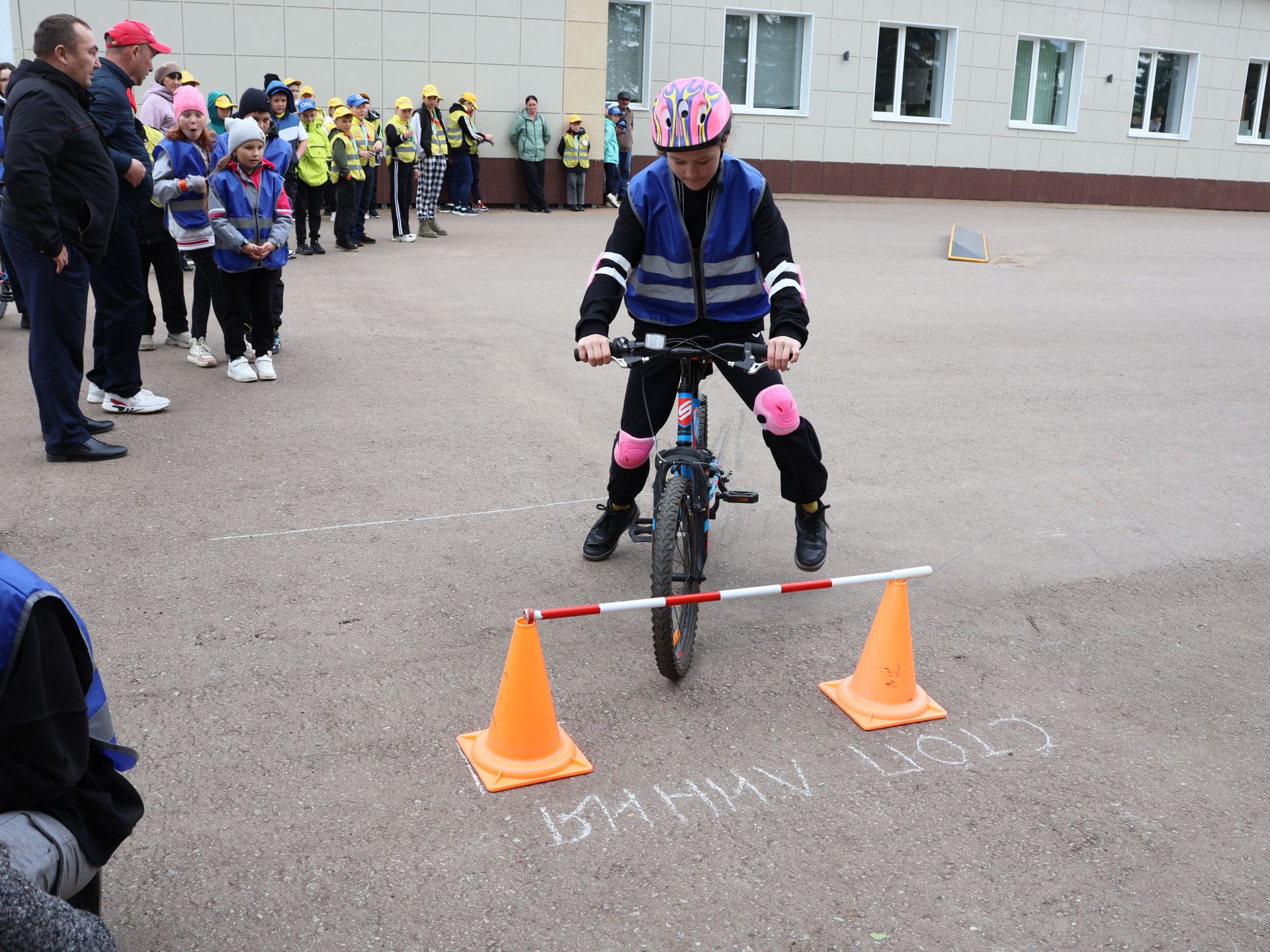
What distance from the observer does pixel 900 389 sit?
848 centimetres

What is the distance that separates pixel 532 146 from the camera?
20.5m

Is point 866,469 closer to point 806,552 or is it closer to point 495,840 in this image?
point 806,552

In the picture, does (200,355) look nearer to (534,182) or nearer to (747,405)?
(747,405)

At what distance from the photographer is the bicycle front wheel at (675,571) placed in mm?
3912

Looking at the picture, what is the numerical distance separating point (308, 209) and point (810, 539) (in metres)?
11.4

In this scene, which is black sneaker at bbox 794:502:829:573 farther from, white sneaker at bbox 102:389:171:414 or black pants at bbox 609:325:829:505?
white sneaker at bbox 102:389:171:414

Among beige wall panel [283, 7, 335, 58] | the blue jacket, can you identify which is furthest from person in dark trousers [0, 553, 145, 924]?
beige wall panel [283, 7, 335, 58]

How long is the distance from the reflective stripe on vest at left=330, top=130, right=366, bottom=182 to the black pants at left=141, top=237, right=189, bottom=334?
520 centimetres

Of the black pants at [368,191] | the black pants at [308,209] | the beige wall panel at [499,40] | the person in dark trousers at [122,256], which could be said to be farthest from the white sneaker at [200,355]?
the beige wall panel at [499,40]

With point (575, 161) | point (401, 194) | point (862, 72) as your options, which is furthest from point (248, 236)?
point (862, 72)

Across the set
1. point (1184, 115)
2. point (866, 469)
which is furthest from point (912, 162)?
point (866, 469)

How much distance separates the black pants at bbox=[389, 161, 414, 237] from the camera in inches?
604

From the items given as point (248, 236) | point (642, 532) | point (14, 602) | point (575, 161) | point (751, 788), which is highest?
point (575, 161)

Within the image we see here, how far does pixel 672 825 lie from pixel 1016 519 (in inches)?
131
